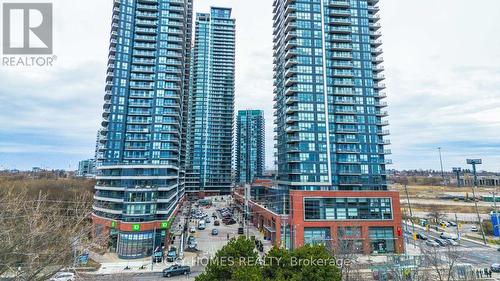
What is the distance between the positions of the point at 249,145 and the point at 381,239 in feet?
421

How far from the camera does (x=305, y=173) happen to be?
57.7 metres

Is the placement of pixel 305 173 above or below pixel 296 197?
above

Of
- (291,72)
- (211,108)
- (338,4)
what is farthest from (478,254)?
(211,108)

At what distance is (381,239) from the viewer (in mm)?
53688

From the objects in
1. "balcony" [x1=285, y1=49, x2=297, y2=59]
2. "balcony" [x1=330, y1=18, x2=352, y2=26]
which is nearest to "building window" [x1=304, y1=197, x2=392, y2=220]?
"balcony" [x1=285, y1=49, x2=297, y2=59]

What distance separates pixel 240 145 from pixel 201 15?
82.2 metres

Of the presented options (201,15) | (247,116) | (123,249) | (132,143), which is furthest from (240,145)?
(123,249)

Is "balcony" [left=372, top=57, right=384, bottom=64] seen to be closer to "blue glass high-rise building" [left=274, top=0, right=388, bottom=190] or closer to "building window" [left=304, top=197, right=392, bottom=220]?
"blue glass high-rise building" [left=274, top=0, right=388, bottom=190]

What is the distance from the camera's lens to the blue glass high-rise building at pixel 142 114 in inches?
2191

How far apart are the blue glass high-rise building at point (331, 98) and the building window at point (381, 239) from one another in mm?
8642

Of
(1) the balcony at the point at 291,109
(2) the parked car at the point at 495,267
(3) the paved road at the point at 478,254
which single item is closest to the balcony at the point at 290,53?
(1) the balcony at the point at 291,109

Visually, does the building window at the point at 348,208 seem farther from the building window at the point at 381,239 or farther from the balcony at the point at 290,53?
the balcony at the point at 290,53

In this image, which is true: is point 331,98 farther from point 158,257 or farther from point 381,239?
point 158,257

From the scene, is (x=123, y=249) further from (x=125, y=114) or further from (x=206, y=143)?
(x=206, y=143)
